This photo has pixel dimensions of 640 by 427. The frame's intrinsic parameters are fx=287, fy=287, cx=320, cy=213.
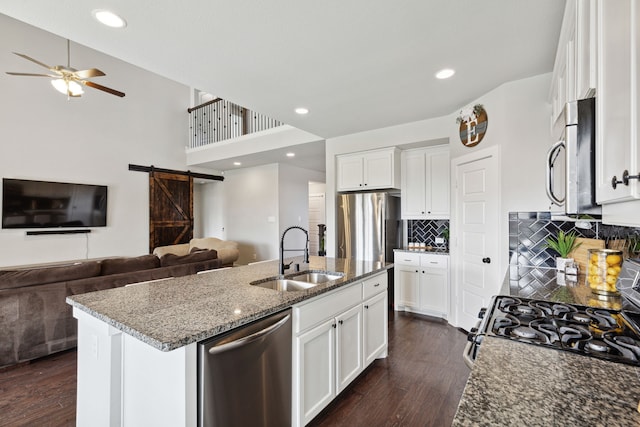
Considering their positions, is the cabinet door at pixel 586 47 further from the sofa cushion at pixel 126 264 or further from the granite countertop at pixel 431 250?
the sofa cushion at pixel 126 264

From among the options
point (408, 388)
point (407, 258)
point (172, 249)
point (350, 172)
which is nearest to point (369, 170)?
point (350, 172)

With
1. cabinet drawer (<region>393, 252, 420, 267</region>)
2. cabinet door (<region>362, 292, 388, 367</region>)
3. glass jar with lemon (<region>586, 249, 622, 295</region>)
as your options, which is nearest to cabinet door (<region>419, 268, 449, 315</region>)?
cabinet drawer (<region>393, 252, 420, 267</region>)

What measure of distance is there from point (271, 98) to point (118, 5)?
1.53m

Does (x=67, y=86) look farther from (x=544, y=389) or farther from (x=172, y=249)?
(x=544, y=389)

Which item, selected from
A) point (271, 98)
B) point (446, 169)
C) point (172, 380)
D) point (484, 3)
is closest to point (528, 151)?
point (446, 169)

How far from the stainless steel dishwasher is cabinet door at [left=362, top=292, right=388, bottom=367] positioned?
3.14 ft

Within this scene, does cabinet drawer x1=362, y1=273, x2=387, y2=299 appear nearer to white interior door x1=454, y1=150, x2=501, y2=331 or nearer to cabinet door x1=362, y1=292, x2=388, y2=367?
cabinet door x1=362, y1=292, x2=388, y2=367

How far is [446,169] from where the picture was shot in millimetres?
4004

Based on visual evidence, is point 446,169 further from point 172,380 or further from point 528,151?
point 172,380

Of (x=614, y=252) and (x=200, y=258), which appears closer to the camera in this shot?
(x=614, y=252)

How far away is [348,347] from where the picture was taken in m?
2.13

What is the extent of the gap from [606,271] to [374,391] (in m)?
1.71

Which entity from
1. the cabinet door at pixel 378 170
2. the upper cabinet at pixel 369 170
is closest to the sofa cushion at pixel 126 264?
the upper cabinet at pixel 369 170

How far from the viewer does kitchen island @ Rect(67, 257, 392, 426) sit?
1.11 m
